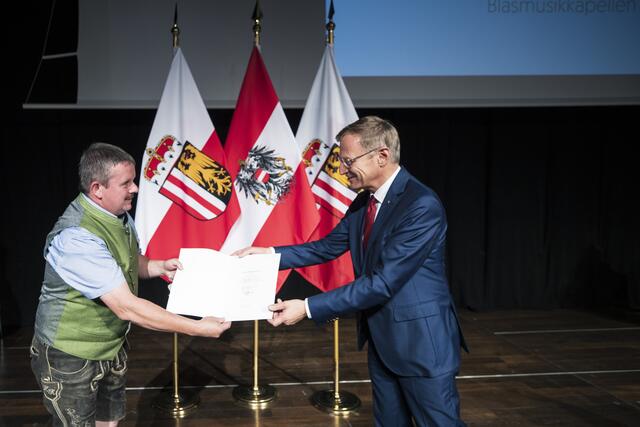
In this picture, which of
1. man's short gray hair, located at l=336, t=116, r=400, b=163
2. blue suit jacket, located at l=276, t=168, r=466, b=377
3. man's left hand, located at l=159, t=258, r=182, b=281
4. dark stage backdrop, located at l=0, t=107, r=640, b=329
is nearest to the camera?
blue suit jacket, located at l=276, t=168, r=466, b=377

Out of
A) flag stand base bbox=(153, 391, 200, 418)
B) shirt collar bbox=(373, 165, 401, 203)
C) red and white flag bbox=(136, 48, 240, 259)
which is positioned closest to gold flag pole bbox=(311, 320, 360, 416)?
flag stand base bbox=(153, 391, 200, 418)

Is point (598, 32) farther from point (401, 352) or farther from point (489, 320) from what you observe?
point (401, 352)

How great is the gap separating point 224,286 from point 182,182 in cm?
134

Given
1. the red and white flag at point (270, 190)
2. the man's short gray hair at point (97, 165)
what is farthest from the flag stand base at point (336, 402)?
the man's short gray hair at point (97, 165)

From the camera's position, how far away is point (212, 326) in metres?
1.86

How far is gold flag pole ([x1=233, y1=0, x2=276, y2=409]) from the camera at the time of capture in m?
3.22

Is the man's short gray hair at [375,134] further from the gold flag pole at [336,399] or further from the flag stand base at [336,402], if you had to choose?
the flag stand base at [336,402]

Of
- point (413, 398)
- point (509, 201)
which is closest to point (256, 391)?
point (413, 398)

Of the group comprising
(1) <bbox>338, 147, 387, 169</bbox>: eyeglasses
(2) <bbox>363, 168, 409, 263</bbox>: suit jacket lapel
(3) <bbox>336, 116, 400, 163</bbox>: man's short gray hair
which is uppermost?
(3) <bbox>336, 116, 400, 163</bbox>: man's short gray hair

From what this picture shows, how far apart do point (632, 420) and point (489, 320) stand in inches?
80.0

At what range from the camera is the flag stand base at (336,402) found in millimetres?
3105

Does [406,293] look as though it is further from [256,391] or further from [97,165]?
[256,391]

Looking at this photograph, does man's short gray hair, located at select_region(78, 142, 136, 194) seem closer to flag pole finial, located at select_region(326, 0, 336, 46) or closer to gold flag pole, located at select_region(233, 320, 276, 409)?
gold flag pole, located at select_region(233, 320, 276, 409)

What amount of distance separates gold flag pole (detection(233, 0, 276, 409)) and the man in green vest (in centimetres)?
144
